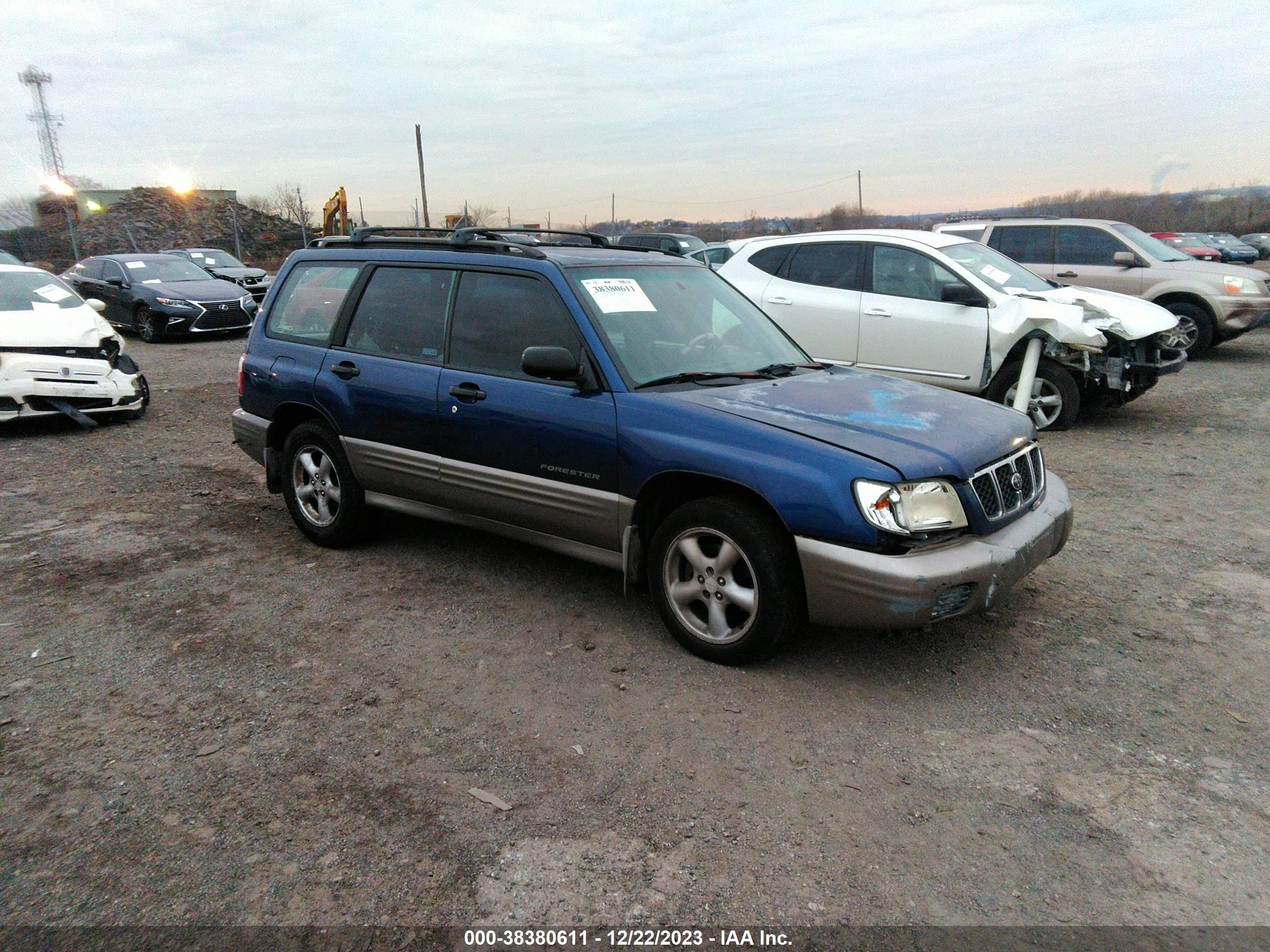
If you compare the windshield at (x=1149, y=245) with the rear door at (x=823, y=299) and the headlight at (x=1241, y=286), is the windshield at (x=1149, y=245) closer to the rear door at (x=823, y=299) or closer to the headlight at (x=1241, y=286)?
the headlight at (x=1241, y=286)

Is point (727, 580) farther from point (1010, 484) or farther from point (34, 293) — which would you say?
point (34, 293)

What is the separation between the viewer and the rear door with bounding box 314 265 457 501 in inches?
183

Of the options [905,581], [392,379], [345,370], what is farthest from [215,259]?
[905,581]

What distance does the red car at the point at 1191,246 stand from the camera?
618 inches

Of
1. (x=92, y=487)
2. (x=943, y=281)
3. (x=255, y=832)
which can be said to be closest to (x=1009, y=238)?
(x=943, y=281)

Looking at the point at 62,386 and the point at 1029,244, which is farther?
the point at 1029,244

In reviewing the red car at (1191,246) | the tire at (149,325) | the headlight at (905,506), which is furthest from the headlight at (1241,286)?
the tire at (149,325)

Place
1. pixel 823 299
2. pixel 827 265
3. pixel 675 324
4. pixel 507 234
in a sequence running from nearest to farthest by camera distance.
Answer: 1. pixel 675 324
2. pixel 507 234
3. pixel 823 299
4. pixel 827 265

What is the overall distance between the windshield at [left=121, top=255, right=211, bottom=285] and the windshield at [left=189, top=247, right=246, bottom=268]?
4.37m

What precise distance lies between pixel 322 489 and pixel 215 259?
19409mm

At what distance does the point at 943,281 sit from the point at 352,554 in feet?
18.6

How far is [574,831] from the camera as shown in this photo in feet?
9.02

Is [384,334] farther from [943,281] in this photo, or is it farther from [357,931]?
[943,281]

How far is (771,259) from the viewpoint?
8945mm
